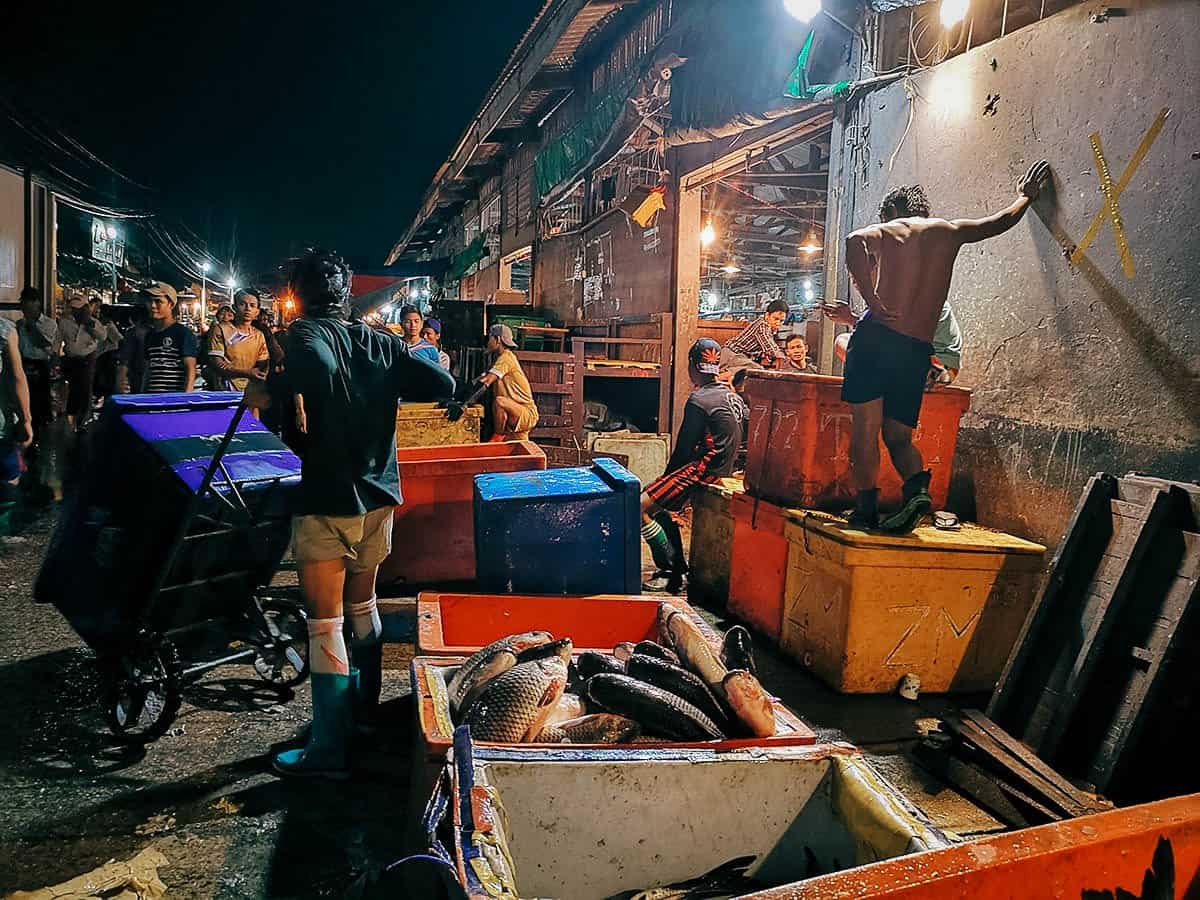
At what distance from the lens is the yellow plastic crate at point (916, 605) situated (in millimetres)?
4578

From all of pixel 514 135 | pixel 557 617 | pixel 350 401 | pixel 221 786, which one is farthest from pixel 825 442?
pixel 514 135

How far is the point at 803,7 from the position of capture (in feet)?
23.1

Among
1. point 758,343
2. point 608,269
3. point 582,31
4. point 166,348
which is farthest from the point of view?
point 608,269

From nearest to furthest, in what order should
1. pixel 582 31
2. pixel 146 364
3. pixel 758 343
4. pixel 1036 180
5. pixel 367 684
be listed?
1. pixel 367 684
2. pixel 1036 180
3. pixel 146 364
4. pixel 758 343
5. pixel 582 31

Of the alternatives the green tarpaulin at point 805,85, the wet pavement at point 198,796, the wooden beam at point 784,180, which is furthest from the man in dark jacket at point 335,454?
the wooden beam at point 784,180

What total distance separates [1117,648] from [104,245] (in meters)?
48.1

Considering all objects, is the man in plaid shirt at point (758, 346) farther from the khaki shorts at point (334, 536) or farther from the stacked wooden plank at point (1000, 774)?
the khaki shorts at point (334, 536)

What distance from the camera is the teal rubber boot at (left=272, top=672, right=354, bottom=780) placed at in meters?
3.62

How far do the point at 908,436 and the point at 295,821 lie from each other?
3983mm

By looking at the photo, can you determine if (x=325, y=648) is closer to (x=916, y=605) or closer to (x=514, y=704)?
(x=514, y=704)

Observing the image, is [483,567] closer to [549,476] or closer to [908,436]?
[549,476]

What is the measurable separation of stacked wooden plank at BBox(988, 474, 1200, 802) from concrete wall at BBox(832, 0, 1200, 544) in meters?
0.94

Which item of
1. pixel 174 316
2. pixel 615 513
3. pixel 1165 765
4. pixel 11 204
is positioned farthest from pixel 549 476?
pixel 11 204

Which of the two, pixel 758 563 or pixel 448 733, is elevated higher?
pixel 448 733
